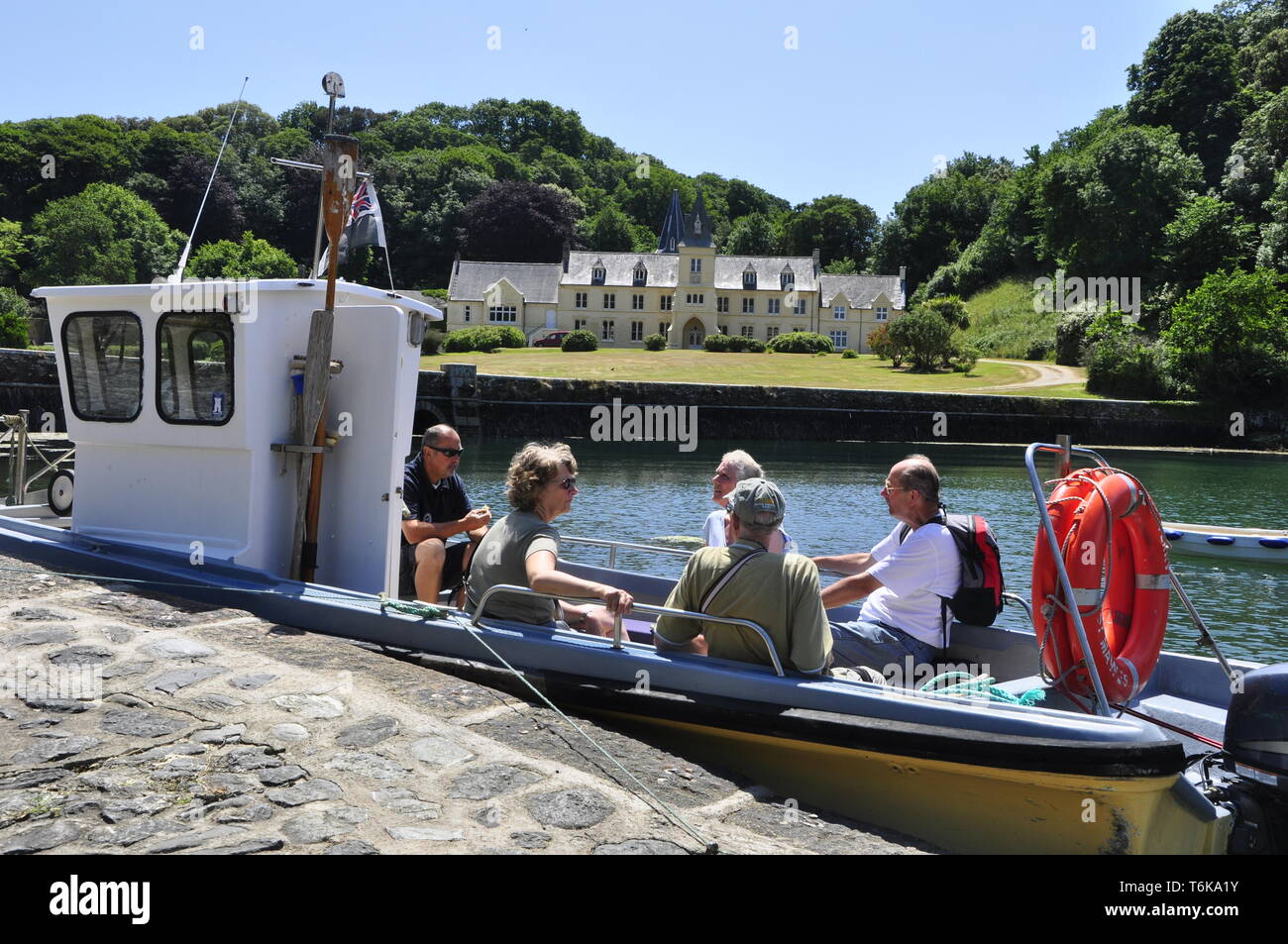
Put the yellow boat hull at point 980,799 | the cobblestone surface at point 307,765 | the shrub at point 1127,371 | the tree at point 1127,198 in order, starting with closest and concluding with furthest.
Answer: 1. the cobblestone surface at point 307,765
2. the yellow boat hull at point 980,799
3. the shrub at point 1127,371
4. the tree at point 1127,198

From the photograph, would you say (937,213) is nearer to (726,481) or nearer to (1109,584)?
(726,481)

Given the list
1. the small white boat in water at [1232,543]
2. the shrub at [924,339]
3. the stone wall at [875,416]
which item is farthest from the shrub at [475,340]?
the small white boat in water at [1232,543]

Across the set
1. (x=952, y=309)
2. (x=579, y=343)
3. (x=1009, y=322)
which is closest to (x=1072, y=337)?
(x=1009, y=322)

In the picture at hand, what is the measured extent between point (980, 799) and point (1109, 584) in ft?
4.51

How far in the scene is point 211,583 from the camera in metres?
7.34

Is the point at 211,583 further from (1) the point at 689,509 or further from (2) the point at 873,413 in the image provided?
(2) the point at 873,413

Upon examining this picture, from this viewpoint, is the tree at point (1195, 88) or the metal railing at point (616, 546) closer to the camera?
the metal railing at point (616, 546)

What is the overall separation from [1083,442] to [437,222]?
7421 cm

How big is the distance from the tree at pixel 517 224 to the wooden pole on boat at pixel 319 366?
96.0m

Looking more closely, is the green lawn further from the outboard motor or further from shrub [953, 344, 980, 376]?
the outboard motor

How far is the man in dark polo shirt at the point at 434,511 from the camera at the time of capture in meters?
7.37

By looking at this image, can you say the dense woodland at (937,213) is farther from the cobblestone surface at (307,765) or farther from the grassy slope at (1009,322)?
the cobblestone surface at (307,765)

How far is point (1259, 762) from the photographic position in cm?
491
